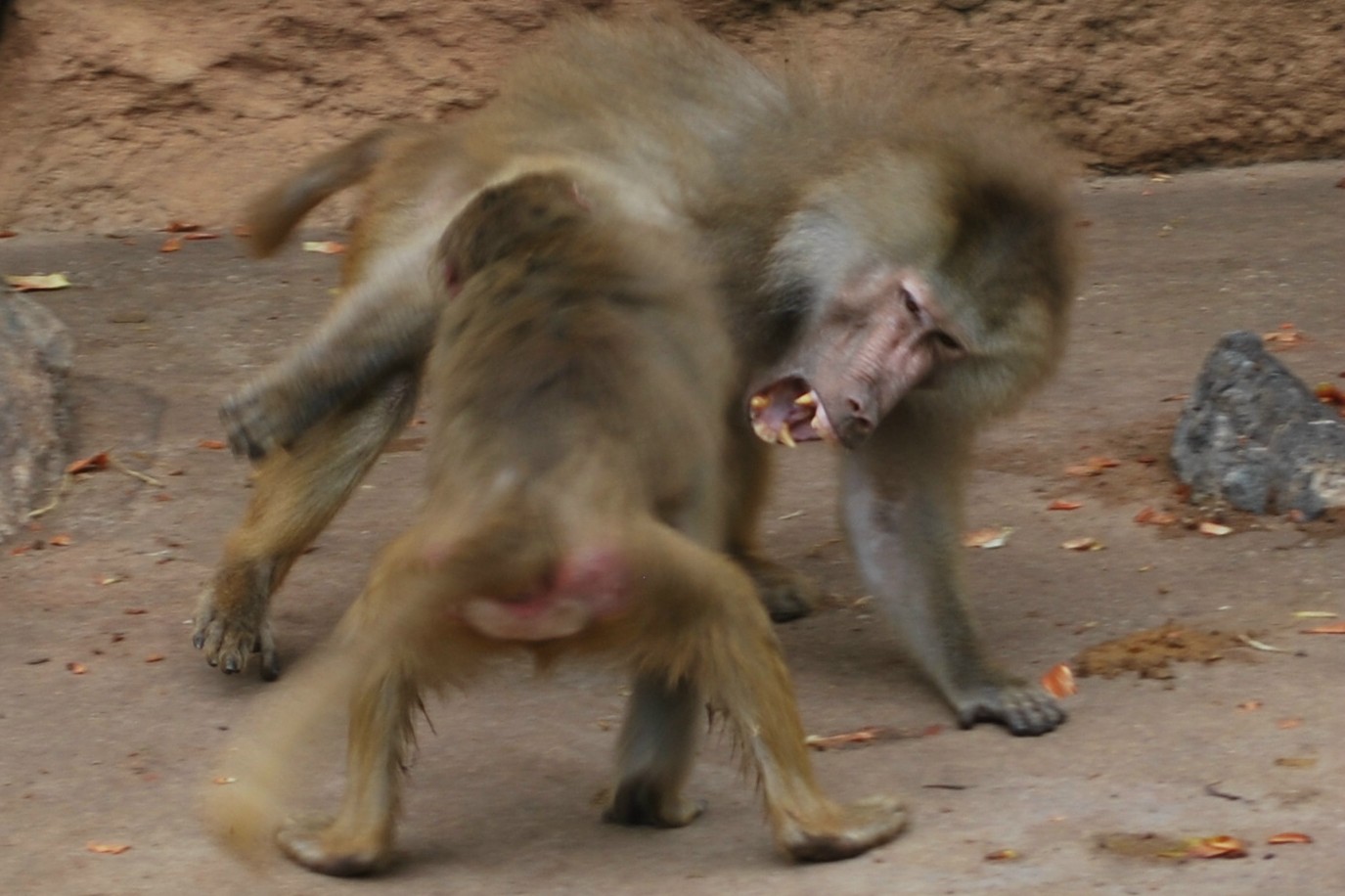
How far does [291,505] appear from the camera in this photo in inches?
186

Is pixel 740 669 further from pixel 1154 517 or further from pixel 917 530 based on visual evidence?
pixel 1154 517

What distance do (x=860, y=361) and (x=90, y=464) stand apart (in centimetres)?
255

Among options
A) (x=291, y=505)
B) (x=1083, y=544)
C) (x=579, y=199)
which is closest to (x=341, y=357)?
(x=291, y=505)

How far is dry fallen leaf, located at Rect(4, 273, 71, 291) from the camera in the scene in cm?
729

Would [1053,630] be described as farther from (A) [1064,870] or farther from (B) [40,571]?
(B) [40,571]

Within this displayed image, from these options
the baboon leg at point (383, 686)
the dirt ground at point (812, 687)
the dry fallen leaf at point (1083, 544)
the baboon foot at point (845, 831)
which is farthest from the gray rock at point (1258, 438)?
the baboon leg at point (383, 686)

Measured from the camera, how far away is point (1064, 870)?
3426 mm

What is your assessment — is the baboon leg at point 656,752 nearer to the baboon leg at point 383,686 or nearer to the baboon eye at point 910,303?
the baboon leg at point 383,686

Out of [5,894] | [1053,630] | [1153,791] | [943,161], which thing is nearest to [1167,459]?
[1053,630]

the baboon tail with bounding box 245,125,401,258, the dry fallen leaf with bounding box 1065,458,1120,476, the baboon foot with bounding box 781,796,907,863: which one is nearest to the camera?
the baboon foot with bounding box 781,796,907,863

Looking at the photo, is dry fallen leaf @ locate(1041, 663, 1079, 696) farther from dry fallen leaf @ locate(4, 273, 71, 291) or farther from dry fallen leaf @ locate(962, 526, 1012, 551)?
dry fallen leaf @ locate(4, 273, 71, 291)

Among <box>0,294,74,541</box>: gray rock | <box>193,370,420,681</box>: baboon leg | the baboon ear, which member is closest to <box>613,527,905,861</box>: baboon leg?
the baboon ear

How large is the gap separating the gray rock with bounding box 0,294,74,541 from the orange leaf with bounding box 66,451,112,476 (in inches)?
1.3

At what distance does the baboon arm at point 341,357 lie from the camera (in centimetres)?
436
